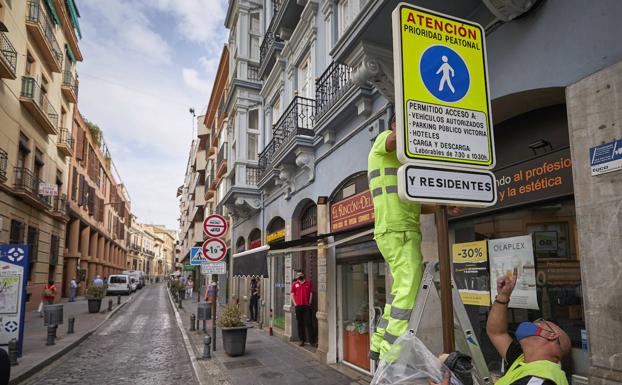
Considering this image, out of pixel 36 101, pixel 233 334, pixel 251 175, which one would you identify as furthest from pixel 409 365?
pixel 36 101

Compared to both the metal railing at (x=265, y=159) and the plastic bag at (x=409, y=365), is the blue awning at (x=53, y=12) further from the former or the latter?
the plastic bag at (x=409, y=365)

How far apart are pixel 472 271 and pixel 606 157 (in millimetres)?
2544

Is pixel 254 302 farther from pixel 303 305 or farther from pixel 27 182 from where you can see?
pixel 27 182

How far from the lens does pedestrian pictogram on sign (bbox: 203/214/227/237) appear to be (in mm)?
11602

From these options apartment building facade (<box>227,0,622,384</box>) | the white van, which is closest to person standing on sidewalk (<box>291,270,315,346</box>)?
apartment building facade (<box>227,0,622,384</box>)

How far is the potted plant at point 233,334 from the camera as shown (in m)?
10.1

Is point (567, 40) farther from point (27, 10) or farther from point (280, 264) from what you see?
point (27, 10)

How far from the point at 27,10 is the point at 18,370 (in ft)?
59.2

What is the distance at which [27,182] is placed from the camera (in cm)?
2083

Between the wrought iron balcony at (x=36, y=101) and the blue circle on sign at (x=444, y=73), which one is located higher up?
the wrought iron balcony at (x=36, y=101)

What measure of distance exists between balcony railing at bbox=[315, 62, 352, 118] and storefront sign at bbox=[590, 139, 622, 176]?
5.58 meters

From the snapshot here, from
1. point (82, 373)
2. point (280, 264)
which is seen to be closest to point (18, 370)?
point (82, 373)

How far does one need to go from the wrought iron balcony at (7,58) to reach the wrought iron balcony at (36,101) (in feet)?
6.15

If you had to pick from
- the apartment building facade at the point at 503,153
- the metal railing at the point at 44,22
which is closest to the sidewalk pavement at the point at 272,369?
the apartment building facade at the point at 503,153
